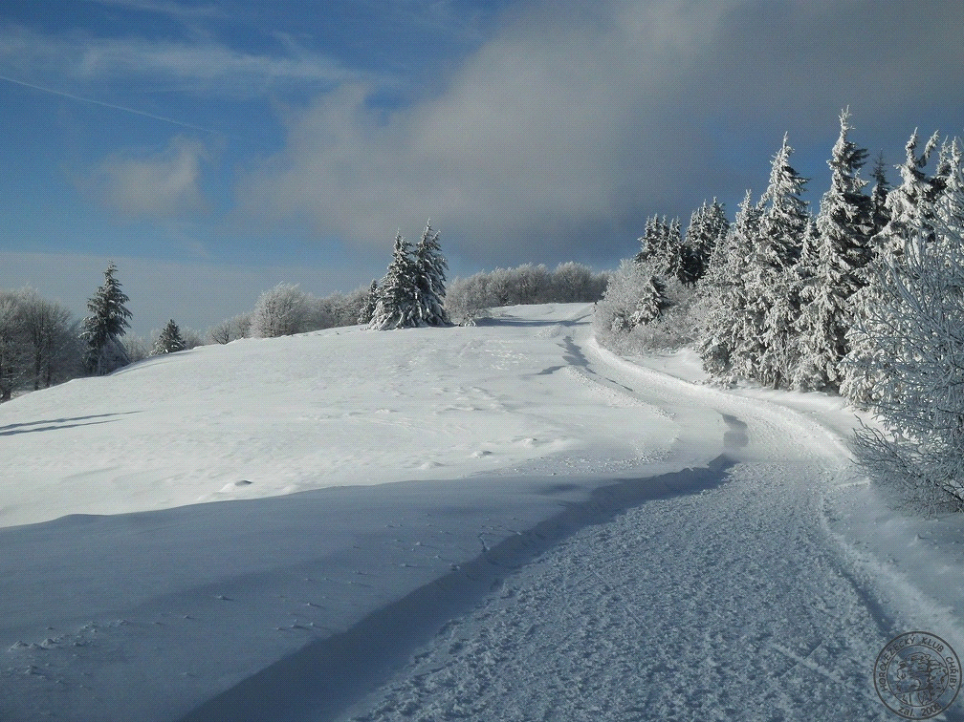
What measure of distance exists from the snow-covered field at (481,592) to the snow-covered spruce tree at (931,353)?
0.79 m

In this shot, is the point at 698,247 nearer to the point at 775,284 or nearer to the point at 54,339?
the point at 775,284

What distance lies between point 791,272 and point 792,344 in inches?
126

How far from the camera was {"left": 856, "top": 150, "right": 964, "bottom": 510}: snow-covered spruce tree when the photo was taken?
6.62 metres

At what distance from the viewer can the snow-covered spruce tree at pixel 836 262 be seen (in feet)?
81.3

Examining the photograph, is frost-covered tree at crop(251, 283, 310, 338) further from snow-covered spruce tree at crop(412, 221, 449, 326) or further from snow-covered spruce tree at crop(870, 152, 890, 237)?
snow-covered spruce tree at crop(870, 152, 890, 237)

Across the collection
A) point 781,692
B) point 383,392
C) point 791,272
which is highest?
point 791,272

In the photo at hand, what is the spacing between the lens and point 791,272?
2731 cm

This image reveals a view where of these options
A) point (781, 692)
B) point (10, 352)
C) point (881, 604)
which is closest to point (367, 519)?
point (781, 692)

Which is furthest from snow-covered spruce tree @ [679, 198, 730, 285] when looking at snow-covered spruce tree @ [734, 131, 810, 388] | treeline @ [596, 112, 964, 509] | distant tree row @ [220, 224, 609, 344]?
snow-covered spruce tree @ [734, 131, 810, 388]

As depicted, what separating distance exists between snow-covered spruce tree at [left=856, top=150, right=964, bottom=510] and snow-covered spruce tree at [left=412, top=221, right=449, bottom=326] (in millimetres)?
50922

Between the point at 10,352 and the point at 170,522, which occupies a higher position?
the point at 10,352

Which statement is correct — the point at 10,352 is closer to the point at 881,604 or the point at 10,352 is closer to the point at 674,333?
the point at 674,333

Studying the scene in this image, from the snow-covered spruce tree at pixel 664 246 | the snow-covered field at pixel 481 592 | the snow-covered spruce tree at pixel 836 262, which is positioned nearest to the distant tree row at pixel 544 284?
the snow-covered spruce tree at pixel 664 246

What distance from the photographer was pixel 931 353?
6.67 m
